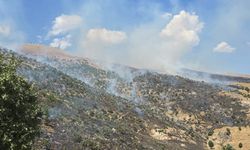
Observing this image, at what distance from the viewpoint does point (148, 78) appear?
142125 mm

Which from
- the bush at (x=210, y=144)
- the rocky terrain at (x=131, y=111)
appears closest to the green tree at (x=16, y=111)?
the rocky terrain at (x=131, y=111)

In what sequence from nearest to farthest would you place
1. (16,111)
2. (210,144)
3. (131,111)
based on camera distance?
(16,111) → (210,144) → (131,111)

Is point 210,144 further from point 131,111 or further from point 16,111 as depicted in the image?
point 16,111

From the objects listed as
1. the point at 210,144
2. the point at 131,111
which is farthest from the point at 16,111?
the point at 210,144

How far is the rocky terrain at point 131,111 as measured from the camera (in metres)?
64.2

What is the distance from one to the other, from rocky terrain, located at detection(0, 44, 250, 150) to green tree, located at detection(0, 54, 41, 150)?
488cm

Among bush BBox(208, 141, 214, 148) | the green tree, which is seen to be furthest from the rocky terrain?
the green tree

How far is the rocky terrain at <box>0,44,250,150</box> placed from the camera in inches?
2530

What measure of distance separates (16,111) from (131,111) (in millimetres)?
60244

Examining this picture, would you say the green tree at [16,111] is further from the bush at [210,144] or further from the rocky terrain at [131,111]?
the bush at [210,144]

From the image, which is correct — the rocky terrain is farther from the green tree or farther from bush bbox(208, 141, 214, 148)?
the green tree

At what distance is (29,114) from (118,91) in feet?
312

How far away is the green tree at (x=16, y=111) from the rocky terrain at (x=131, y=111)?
4877 mm

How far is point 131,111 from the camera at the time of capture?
92.4m
